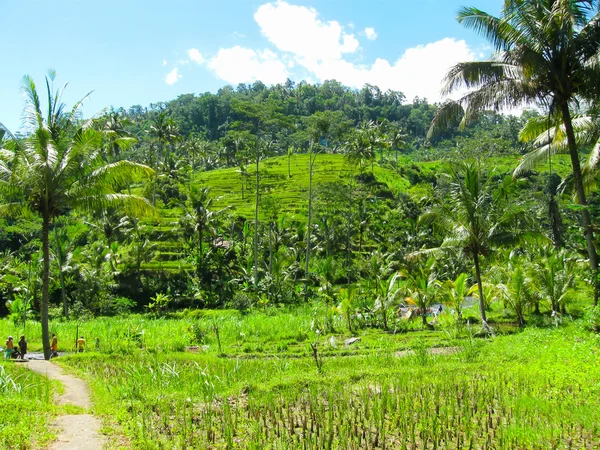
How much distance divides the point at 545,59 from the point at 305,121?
78.8 ft

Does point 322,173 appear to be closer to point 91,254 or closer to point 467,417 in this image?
point 91,254

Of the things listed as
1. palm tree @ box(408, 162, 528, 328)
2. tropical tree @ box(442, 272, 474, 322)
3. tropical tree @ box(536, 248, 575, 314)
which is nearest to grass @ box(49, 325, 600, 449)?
palm tree @ box(408, 162, 528, 328)

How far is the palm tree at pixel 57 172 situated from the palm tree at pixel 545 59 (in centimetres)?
981

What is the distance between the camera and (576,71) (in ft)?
37.9

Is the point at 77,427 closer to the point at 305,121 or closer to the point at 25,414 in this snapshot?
the point at 25,414

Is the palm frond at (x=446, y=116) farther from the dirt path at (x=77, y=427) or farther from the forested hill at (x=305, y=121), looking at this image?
the forested hill at (x=305, y=121)

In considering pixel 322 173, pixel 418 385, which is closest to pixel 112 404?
pixel 418 385

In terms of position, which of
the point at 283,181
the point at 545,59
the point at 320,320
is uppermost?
the point at 283,181

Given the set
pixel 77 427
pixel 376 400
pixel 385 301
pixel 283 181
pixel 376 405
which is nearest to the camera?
pixel 77 427

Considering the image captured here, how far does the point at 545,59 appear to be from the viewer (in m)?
11.7

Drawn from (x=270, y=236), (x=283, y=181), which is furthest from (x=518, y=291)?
(x=283, y=181)

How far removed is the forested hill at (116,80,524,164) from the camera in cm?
3419

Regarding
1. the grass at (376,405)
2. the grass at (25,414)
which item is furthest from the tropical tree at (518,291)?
the grass at (25,414)

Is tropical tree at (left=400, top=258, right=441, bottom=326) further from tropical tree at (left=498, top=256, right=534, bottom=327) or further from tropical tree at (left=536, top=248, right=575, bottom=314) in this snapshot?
tropical tree at (left=536, top=248, right=575, bottom=314)
